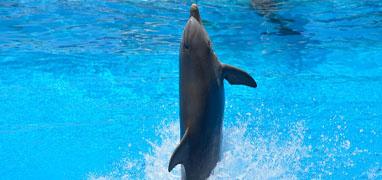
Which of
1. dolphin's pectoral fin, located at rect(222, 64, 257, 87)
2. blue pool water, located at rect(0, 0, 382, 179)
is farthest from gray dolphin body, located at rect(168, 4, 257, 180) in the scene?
blue pool water, located at rect(0, 0, 382, 179)

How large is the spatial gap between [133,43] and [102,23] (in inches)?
26.1

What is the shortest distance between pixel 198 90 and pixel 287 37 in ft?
20.9

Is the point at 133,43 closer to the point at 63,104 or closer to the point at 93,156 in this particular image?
the point at 63,104

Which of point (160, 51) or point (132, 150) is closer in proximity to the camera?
point (132, 150)

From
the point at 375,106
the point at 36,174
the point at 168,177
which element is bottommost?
the point at 36,174

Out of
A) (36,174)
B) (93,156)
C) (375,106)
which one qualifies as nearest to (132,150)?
(93,156)

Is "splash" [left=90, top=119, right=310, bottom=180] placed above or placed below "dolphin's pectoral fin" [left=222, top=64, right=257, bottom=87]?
below

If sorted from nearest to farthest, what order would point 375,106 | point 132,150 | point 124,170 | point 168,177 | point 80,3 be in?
1. point 168,177
2. point 124,170
3. point 132,150
4. point 375,106
5. point 80,3

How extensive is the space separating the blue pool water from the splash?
7.8 inches

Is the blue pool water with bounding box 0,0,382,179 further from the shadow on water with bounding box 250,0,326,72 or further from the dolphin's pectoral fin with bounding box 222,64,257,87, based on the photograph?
the dolphin's pectoral fin with bounding box 222,64,257,87

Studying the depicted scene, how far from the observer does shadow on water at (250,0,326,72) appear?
10.2 meters

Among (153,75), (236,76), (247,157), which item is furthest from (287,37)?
(236,76)

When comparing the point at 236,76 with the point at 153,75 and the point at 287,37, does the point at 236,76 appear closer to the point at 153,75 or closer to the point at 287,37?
the point at 153,75

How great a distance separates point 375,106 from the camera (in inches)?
363
